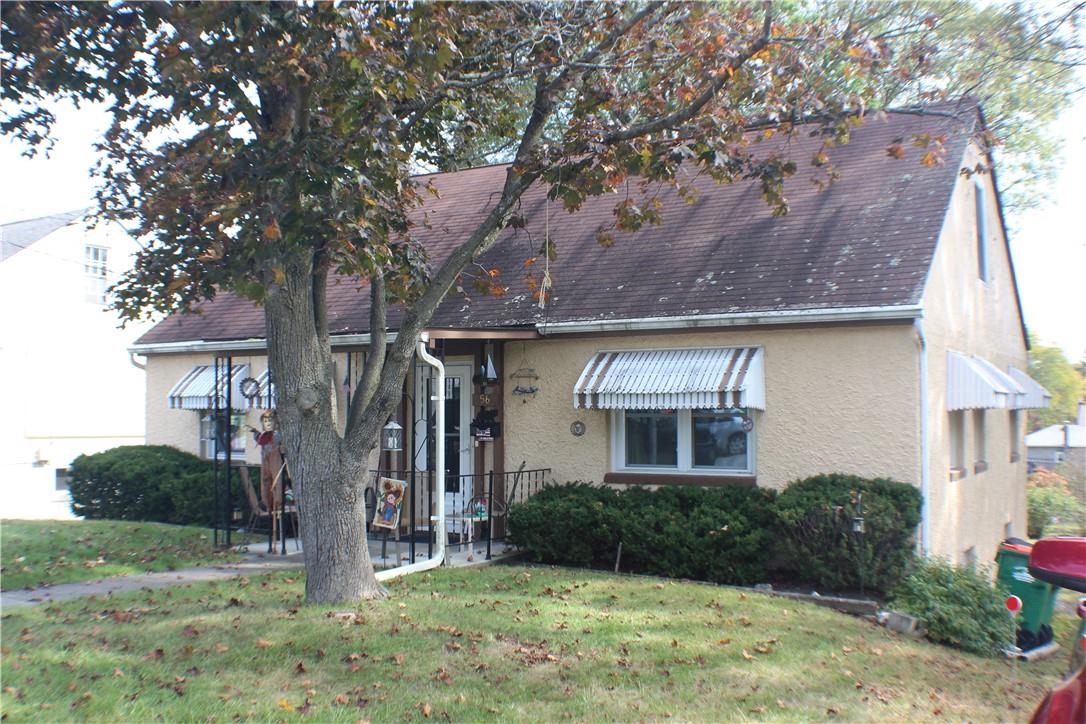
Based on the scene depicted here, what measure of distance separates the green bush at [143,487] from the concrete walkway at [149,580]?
3083 millimetres

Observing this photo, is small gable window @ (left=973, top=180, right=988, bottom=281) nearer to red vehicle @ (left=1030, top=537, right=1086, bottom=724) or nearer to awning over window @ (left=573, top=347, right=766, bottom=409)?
awning over window @ (left=573, top=347, right=766, bottom=409)

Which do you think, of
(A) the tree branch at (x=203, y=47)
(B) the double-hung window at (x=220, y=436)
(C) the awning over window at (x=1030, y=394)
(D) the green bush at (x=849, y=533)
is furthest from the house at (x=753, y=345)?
(A) the tree branch at (x=203, y=47)

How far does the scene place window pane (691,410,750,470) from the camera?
1099cm

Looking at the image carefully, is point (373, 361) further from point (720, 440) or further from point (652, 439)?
point (720, 440)

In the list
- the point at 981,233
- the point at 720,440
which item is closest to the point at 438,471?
the point at 720,440

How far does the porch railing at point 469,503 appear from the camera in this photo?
11.3 meters

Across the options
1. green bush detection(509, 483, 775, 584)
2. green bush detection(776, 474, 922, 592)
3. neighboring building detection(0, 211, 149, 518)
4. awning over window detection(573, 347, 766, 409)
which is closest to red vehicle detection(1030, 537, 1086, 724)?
green bush detection(776, 474, 922, 592)

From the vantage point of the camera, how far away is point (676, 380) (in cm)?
1055

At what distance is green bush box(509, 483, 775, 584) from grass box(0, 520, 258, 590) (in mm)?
3939

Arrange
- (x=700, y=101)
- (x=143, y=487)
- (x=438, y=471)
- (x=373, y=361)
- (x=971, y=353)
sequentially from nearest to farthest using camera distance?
(x=700, y=101) → (x=373, y=361) → (x=438, y=471) → (x=971, y=353) → (x=143, y=487)

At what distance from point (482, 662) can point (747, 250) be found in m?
6.90

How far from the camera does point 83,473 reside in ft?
49.0

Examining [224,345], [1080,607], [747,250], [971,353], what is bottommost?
[1080,607]

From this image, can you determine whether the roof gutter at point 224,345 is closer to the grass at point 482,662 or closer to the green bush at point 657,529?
the green bush at point 657,529
